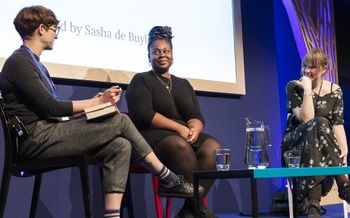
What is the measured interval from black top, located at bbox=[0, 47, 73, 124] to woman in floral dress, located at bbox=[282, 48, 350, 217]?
61.7 inches

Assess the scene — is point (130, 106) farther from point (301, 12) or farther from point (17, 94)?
point (301, 12)

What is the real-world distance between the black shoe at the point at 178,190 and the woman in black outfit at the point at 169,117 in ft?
0.56

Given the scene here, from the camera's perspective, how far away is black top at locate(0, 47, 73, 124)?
2.16m

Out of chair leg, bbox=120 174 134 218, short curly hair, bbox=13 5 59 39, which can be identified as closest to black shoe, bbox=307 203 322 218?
chair leg, bbox=120 174 134 218

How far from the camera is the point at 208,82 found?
12.2ft

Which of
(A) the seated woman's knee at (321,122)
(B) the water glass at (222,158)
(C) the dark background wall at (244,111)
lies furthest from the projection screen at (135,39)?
(B) the water glass at (222,158)

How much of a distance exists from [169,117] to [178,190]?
671mm

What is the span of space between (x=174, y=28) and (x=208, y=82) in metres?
0.44

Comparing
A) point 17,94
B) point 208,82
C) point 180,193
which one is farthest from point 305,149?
point 17,94

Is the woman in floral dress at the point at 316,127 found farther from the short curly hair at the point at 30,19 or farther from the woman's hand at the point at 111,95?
the short curly hair at the point at 30,19

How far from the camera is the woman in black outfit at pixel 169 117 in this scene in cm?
266

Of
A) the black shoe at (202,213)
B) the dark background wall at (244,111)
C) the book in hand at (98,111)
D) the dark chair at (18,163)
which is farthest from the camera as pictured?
the dark background wall at (244,111)

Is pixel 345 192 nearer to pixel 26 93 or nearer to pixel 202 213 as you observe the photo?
pixel 202 213

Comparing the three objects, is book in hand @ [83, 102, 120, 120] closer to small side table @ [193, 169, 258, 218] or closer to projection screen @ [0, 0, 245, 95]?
small side table @ [193, 169, 258, 218]
